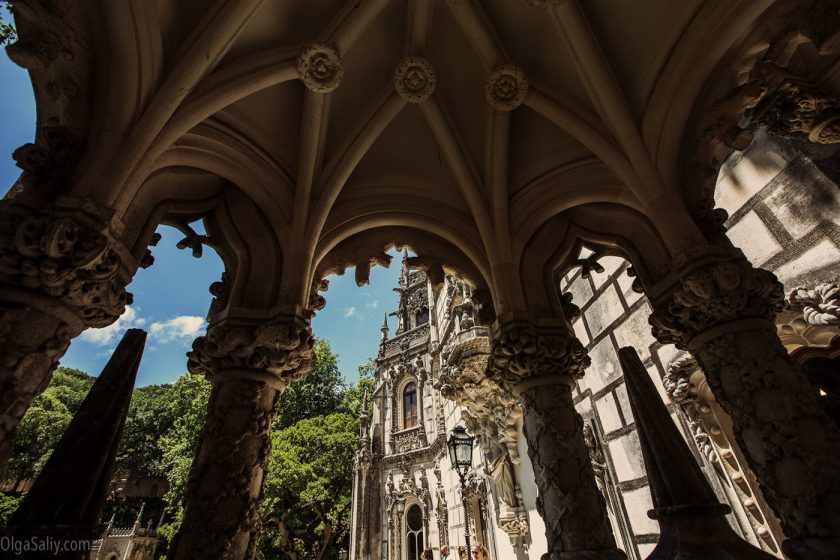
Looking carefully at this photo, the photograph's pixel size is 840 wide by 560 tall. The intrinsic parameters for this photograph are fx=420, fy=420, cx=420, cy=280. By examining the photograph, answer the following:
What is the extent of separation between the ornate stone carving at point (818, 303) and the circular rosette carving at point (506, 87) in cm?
322

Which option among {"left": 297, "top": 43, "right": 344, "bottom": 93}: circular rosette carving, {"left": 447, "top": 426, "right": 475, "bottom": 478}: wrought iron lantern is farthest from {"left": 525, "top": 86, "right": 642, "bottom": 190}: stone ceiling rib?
{"left": 447, "top": 426, "right": 475, "bottom": 478}: wrought iron lantern

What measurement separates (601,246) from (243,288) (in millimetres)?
3749

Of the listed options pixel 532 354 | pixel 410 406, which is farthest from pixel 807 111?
pixel 410 406

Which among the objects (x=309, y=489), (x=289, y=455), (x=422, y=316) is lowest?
(x=309, y=489)

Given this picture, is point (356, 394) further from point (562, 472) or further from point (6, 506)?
point (562, 472)

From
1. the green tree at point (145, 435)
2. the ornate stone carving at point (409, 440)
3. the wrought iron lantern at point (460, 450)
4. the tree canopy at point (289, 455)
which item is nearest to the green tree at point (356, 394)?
the tree canopy at point (289, 455)

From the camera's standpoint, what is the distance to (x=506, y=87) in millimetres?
4082

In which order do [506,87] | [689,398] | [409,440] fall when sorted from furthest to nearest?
[409,440] < [689,398] < [506,87]

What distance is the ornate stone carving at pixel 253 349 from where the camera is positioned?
10.6 ft

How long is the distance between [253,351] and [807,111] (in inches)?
189

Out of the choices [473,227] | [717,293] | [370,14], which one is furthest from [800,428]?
[370,14]

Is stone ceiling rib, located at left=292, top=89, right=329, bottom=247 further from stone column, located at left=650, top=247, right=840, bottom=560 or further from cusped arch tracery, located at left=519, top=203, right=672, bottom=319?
stone column, located at left=650, top=247, right=840, bottom=560

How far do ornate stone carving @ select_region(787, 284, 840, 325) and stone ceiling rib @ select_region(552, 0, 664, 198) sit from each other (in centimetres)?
187

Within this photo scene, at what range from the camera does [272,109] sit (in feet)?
13.9
